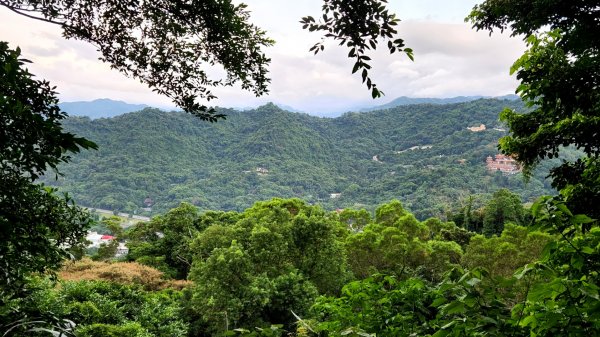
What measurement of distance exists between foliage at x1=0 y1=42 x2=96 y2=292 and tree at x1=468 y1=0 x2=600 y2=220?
4426 millimetres

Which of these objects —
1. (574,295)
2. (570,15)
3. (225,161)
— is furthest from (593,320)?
(225,161)

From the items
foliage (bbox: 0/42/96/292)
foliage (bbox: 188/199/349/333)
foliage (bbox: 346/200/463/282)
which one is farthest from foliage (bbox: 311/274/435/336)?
foliage (bbox: 346/200/463/282)

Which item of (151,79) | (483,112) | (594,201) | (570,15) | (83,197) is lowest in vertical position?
(83,197)

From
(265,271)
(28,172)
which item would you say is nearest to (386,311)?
(28,172)

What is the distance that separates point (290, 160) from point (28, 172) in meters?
94.7

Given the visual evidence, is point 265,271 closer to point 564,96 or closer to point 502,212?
point 564,96

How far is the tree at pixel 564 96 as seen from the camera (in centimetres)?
388

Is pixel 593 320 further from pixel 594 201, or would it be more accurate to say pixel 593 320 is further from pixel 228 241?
pixel 228 241

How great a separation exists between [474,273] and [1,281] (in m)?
2.21

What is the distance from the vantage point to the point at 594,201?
12.5 feet

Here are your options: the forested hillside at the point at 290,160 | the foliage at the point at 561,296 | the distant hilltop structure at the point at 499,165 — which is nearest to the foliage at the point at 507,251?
the foliage at the point at 561,296

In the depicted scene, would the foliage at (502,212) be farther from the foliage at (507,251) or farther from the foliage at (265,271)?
the foliage at (265,271)

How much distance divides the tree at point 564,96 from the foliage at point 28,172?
14.5 ft

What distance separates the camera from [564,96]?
4.02m
